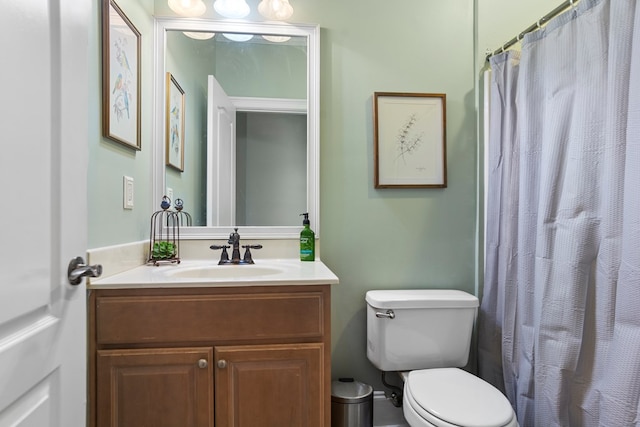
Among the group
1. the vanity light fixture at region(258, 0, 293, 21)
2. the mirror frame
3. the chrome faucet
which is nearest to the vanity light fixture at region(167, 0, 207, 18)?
the mirror frame

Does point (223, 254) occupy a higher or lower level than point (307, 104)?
lower

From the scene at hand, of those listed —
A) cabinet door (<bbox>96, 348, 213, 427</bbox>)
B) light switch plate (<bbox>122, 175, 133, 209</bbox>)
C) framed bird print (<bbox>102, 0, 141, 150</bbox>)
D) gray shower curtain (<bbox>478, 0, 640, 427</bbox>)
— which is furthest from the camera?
light switch plate (<bbox>122, 175, 133, 209</bbox>)

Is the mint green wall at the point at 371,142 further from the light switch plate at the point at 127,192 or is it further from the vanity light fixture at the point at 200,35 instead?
the light switch plate at the point at 127,192

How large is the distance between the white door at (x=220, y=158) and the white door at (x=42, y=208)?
34.5 inches

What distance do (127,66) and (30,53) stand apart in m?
0.85

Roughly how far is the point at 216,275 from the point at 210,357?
0.40 meters

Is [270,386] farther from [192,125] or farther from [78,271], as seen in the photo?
[192,125]

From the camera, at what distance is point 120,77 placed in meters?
1.34

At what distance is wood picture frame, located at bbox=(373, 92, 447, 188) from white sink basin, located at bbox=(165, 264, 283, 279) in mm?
721

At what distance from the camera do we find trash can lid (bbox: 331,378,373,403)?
154 centimetres

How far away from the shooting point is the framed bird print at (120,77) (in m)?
1.23

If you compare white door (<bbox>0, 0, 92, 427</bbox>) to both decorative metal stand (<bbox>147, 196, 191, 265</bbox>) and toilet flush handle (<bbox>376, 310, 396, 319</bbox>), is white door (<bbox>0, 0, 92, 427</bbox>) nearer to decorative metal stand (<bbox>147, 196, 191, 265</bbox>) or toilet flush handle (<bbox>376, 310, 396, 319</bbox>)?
decorative metal stand (<bbox>147, 196, 191, 265</bbox>)

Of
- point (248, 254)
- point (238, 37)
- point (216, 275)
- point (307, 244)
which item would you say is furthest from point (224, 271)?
point (238, 37)

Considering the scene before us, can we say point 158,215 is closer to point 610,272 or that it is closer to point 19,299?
point 19,299
